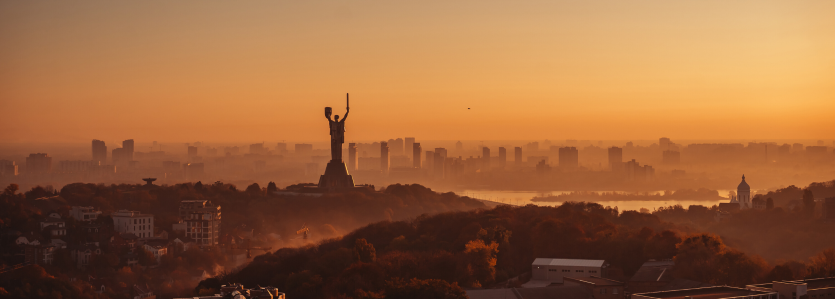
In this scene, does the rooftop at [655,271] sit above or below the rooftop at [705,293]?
below

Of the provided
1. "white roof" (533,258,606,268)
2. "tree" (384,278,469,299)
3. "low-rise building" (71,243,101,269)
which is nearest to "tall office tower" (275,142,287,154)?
"low-rise building" (71,243,101,269)

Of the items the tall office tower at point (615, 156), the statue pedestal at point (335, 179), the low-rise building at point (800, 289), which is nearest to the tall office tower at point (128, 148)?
the statue pedestal at point (335, 179)

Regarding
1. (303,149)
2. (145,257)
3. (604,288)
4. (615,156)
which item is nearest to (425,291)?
(604,288)

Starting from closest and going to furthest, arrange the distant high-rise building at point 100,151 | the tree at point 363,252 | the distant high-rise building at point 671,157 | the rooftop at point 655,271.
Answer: the rooftop at point 655,271, the tree at point 363,252, the distant high-rise building at point 100,151, the distant high-rise building at point 671,157

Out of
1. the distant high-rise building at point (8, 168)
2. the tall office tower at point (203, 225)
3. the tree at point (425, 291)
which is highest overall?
the distant high-rise building at point (8, 168)

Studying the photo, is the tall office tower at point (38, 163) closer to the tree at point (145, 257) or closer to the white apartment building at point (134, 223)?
the white apartment building at point (134, 223)

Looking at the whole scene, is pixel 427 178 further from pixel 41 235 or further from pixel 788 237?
pixel 41 235
